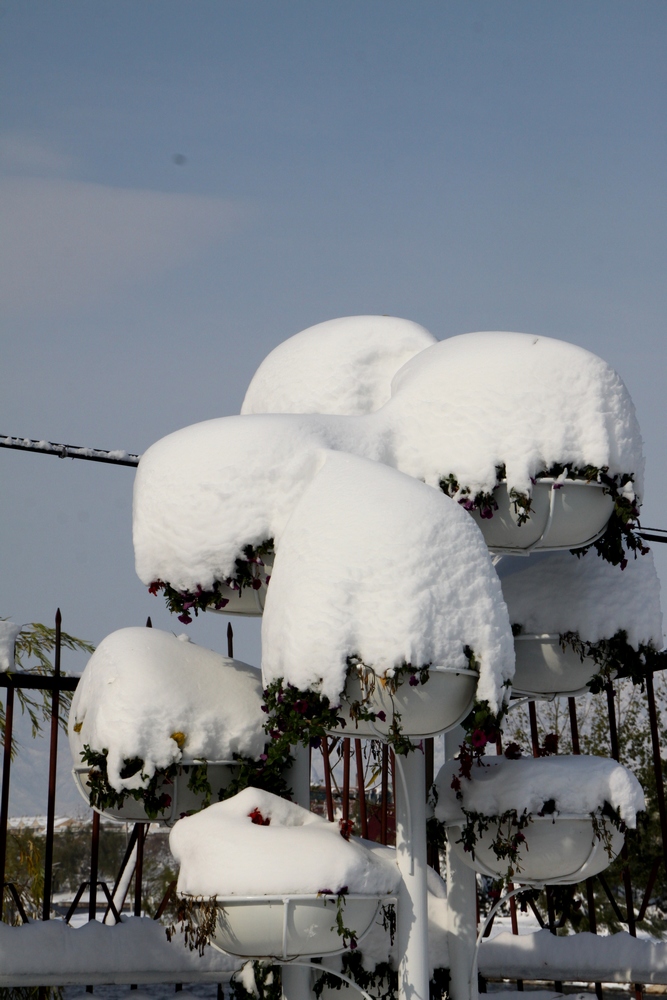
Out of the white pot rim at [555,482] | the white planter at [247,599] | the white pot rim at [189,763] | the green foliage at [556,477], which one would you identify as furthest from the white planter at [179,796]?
the white pot rim at [555,482]

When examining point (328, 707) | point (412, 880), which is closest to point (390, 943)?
point (412, 880)

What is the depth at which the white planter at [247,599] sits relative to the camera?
4.53 meters

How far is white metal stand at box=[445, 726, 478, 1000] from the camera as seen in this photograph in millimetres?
4824

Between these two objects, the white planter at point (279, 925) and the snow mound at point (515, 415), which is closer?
the white planter at point (279, 925)

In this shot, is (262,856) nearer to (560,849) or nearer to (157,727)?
(157,727)

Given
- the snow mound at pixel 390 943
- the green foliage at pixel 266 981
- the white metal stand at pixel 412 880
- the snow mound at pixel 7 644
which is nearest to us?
the white metal stand at pixel 412 880

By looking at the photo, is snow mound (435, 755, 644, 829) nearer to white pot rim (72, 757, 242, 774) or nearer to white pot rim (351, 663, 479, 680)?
white pot rim (351, 663, 479, 680)

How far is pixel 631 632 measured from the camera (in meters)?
4.95

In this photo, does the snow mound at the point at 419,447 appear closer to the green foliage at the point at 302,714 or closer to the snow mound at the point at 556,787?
the green foliage at the point at 302,714

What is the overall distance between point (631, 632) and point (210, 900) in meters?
2.10

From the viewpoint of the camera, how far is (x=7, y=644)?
17.4ft

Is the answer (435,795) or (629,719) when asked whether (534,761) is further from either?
(629,719)

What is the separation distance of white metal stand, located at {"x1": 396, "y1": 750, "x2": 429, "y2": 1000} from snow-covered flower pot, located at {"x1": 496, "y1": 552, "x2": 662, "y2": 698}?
0.76 m

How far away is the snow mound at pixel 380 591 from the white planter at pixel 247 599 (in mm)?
278
